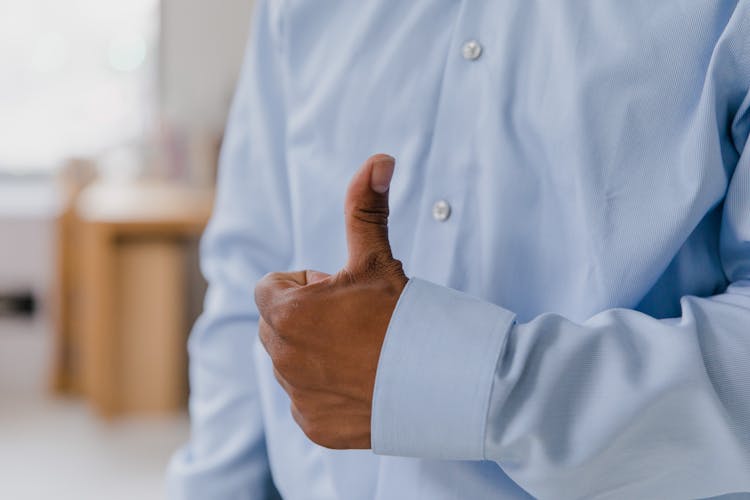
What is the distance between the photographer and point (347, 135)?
82cm

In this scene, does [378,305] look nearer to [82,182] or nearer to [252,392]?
[252,392]

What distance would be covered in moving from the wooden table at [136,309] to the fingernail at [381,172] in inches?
115

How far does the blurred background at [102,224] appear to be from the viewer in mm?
3404

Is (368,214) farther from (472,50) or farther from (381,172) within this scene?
(472,50)

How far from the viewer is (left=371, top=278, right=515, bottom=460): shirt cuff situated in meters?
Answer: 0.60

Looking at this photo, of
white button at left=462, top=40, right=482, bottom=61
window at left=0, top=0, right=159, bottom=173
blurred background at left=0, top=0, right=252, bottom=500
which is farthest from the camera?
window at left=0, top=0, right=159, bottom=173

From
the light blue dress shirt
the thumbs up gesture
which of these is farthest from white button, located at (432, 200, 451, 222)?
the thumbs up gesture

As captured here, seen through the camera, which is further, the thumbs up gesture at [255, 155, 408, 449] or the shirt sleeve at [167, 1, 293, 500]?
the shirt sleeve at [167, 1, 293, 500]

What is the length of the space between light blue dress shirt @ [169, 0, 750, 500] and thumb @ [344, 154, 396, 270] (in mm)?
43

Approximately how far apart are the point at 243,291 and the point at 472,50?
0.36 meters

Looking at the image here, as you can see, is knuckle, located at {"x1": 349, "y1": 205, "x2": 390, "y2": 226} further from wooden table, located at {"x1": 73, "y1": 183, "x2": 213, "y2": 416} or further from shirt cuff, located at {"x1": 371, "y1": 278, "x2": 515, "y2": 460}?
wooden table, located at {"x1": 73, "y1": 183, "x2": 213, "y2": 416}

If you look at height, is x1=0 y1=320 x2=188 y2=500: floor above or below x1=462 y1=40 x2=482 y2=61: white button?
below

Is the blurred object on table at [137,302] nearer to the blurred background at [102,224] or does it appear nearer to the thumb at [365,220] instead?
the blurred background at [102,224]

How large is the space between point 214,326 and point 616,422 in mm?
487
